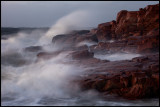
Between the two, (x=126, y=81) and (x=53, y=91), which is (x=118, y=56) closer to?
(x=126, y=81)

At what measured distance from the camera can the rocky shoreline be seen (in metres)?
8.26

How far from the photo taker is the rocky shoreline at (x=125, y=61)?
826cm

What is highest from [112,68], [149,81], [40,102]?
[112,68]

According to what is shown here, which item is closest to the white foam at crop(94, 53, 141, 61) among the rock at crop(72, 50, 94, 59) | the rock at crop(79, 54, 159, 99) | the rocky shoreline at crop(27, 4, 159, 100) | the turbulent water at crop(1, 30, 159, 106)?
the rocky shoreline at crop(27, 4, 159, 100)

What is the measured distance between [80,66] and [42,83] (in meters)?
1.58

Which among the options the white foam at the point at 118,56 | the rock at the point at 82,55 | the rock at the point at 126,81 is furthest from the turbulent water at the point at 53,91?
the white foam at the point at 118,56

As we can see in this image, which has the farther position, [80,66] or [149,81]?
[80,66]

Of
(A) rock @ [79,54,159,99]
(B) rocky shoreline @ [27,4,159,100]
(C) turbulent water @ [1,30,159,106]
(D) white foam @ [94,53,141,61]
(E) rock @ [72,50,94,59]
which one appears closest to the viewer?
(C) turbulent water @ [1,30,159,106]

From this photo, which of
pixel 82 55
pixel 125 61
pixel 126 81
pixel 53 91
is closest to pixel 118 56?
pixel 82 55

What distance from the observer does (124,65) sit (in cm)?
941

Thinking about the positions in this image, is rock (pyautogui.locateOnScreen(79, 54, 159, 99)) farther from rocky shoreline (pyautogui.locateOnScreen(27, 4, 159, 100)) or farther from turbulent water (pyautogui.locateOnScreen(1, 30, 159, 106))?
turbulent water (pyautogui.locateOnScreen(1, 30, 159, 106))

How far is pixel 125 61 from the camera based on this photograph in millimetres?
9969

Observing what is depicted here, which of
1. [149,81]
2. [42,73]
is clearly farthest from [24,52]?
[149,81]

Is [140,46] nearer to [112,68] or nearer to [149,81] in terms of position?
[112,68]
